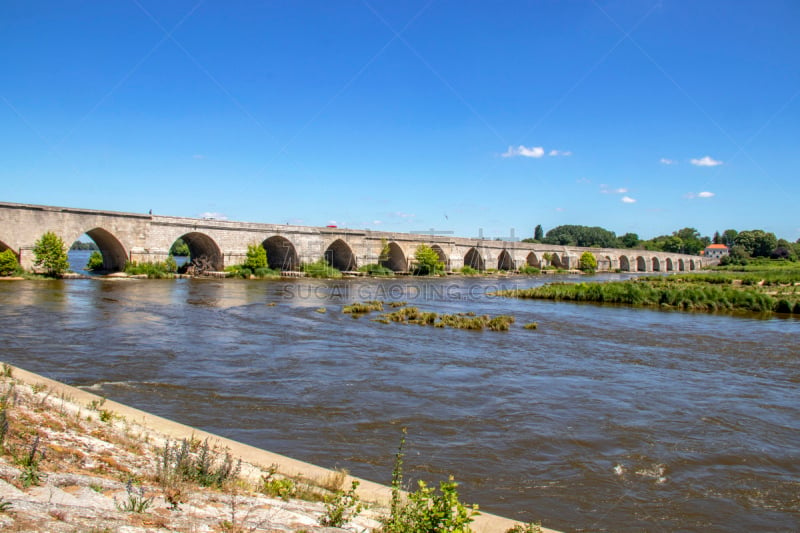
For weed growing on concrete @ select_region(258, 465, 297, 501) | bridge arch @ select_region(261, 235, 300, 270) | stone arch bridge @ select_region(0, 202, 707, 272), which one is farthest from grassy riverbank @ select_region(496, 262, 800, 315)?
weed growing on concrete @ select_region(258, 465, 297, 501)

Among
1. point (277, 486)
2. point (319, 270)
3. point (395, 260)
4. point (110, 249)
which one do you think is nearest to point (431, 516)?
point (277, 486)

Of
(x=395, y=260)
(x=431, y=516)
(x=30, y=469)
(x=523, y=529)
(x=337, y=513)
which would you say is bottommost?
(x=523, y=529)

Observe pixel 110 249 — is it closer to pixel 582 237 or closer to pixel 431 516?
pixel 431 516

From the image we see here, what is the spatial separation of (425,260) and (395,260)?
336cm

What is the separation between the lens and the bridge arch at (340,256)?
48844 mm

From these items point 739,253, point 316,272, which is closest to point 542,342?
point 316,272

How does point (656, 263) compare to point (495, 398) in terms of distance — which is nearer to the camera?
point (495, 398)

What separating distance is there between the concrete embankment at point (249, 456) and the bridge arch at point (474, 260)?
5918cm

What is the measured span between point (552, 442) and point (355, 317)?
14.3 metres

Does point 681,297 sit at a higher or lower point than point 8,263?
lower

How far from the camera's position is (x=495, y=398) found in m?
10.4

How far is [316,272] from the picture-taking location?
44.3 metres

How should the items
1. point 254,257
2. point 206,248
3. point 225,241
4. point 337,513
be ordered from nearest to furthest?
1. point 337,513
2. point 225,241
3. point 206,248
4. point 254,257

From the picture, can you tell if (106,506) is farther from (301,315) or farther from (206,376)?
(301,315)
